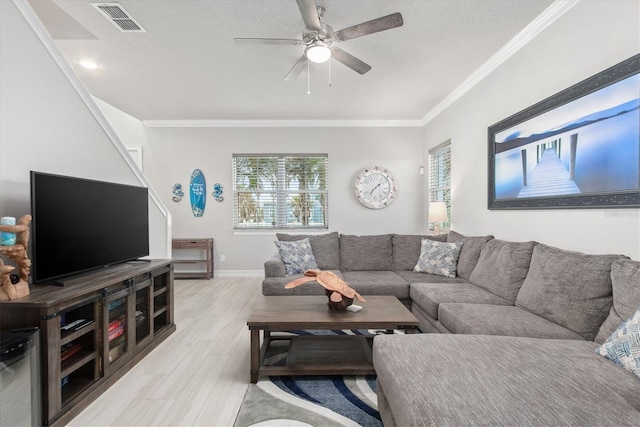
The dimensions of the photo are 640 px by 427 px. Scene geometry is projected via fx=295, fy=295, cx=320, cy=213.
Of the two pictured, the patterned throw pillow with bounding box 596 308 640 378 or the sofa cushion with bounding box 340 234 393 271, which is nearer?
the patterned throw pillow with bounding box 596 308 640 378

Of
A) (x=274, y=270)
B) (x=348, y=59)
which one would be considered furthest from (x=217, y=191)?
(x=348, y=59)

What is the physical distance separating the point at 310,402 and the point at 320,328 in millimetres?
425

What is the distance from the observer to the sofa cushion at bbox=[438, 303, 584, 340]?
5.74ft

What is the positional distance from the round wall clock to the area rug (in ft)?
11.4

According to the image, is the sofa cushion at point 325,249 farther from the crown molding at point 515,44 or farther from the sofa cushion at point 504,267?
the crown molding at point 515,44

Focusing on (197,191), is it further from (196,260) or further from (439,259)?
(439,259)

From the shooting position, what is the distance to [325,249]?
390cm

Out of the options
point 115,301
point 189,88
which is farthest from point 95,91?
point 115,301

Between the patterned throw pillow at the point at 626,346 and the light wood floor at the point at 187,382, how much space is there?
191 cm

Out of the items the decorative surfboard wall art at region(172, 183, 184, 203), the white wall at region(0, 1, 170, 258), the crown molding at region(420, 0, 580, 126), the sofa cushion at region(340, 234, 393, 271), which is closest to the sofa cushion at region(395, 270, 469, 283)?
the sofa cushion at region(340, 234, 393, 271)

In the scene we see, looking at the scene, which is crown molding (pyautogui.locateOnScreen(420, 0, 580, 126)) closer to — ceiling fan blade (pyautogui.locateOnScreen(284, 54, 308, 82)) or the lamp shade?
the lamp shade

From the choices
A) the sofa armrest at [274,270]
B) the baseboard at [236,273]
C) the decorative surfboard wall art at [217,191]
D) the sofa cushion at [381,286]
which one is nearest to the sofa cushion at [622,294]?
the sofa cushion at [381,286]

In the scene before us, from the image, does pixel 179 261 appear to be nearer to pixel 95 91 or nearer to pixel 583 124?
pixel 95 91

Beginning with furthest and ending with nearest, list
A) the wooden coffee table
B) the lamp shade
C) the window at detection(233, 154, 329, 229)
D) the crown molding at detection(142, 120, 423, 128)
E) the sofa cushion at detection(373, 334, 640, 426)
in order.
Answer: the window at detection(233, 154, 329, 229) → the crown molding at detection(142, 120, 423, 128) → the lamp shade → the wooden coffee table → the sofa cushion at detection(373, 334, 640, 426)
